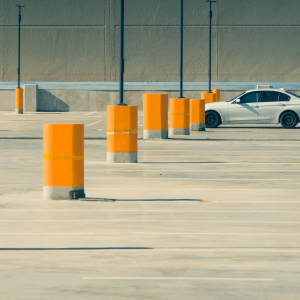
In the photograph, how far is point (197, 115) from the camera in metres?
27.1

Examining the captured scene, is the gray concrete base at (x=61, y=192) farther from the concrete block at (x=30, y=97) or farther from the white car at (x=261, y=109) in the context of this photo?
the concrete block at (x=30, y=97)

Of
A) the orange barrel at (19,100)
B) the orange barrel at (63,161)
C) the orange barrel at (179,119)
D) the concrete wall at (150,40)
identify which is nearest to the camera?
the orange barrel at (63,161)

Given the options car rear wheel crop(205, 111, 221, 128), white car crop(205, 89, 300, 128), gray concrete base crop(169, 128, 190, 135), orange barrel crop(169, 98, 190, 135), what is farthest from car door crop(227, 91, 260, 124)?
gray concrete base crop(169, 128, 190, 135)

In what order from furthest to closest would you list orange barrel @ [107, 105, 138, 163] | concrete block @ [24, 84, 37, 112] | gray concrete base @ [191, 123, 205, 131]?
1. concrete block @ [24, 84, 37, 112]
2. gray concrete base @ [191, 123, 205, 131]
3. orange barrel @ [107, 105, 138, 163]

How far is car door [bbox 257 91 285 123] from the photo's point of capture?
28.4 metres

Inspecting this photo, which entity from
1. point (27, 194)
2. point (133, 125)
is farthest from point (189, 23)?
point (27, 194)

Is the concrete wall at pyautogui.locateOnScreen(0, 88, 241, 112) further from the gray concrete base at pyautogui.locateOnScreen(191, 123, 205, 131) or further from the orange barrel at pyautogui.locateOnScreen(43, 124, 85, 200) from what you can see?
the orange barrel at pyautogui.locateOnScreen(43, 124, 85, 200)

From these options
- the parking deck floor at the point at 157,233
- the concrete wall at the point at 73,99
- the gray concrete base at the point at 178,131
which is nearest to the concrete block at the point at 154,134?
the gray concrete base at the point at 178,131

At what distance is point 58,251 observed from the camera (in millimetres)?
7320

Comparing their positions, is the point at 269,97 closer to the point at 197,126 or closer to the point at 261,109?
the point at 261,109

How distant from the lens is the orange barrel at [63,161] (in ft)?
34.9

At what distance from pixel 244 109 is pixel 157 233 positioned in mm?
20823

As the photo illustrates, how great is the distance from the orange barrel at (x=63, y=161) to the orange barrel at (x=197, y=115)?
16532 mm

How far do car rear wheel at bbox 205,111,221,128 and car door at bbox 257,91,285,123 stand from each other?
154 cm
